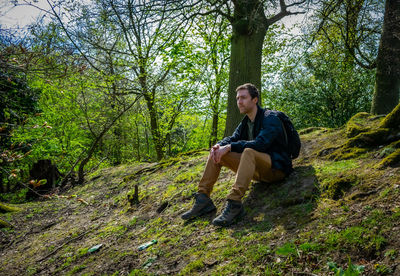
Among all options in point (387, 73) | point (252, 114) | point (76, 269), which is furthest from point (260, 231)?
point (387, 73)

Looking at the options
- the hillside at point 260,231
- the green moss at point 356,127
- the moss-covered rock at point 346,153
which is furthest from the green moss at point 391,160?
the green moss at point 356,127

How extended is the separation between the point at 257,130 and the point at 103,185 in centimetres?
658

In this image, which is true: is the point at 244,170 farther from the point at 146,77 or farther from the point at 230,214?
the point at 146,77

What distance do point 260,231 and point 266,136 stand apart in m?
1.12

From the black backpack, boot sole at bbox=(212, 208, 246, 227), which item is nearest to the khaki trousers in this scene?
boot sole at bbox=(212, 208, 246, 227)

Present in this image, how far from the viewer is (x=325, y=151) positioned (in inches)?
171

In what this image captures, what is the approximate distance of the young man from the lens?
322 cm

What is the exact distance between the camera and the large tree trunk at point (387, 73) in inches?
251

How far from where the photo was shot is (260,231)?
2820 mm

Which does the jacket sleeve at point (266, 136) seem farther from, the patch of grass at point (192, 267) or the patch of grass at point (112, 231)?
the patch of grass at point (112, 231)

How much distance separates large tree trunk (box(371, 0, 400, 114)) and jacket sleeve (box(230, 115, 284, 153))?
452 cm

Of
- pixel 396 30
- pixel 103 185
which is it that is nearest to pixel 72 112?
pixel 103 185

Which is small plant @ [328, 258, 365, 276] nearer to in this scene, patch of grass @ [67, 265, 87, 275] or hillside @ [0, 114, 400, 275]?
hillside @ [0, 114, 400, 275]

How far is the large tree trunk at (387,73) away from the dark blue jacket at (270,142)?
4417mm
